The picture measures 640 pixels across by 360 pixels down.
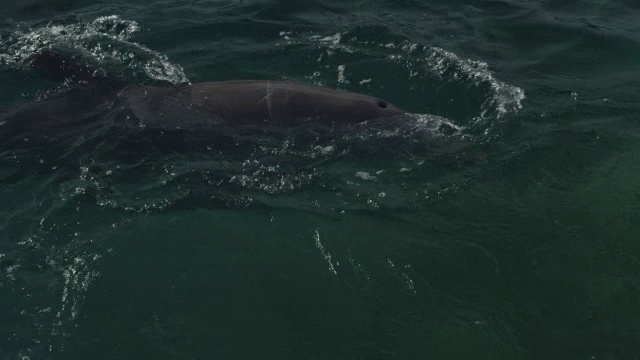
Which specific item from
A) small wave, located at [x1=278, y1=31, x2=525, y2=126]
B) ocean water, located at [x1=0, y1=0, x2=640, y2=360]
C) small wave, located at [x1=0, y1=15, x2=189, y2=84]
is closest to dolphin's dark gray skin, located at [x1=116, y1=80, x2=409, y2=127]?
ocean water, located at [x1=0, y1=0, x2=640, y2=360]

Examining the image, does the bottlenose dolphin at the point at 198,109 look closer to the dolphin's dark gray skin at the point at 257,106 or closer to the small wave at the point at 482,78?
the dolphin's dark gray skin at the point at 257,106

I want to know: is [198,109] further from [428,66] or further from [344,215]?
[428,66]

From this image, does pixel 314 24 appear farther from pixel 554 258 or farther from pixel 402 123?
pixel 554 258

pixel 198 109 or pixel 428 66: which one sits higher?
pixel 198 109

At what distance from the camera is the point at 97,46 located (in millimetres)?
12305

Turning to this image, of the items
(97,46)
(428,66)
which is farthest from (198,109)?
(428,66)

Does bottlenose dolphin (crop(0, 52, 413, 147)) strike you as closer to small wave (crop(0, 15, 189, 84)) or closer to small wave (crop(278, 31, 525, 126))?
small wave (crop(0, 15, 189, 84))

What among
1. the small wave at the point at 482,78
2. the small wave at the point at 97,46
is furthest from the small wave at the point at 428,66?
the small wave at the point at 97,46

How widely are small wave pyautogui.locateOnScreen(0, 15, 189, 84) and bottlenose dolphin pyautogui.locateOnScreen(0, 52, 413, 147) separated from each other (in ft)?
3.53

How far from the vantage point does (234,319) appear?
7641 mm

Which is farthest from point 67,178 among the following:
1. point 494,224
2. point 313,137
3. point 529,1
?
point 529,1

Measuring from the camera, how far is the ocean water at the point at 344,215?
755 cm

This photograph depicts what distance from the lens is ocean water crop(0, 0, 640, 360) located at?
24.8 ft

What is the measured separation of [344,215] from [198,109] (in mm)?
2645
